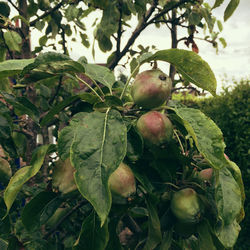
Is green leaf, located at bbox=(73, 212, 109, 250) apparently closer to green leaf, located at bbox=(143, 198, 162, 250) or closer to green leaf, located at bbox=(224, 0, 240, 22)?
green leaf, located at bbox=(143, 198, 162, 250)

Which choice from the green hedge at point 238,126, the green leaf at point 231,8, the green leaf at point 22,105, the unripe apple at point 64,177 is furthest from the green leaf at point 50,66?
the green hedge at point 238,126

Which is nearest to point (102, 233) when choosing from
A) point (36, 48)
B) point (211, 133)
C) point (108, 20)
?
point (211, 133)

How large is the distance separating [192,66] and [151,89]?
126mm

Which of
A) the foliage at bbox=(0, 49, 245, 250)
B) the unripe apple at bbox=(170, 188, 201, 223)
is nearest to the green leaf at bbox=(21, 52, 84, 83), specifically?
the foliage at bbox=(0, 49, 245, 250)

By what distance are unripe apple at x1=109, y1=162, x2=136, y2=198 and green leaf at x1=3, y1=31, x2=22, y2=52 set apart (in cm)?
114

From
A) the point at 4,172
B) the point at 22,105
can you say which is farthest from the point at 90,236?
the point at 4,172

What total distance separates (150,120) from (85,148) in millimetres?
218

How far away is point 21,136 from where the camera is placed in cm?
181

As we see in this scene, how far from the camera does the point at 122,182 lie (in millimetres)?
757

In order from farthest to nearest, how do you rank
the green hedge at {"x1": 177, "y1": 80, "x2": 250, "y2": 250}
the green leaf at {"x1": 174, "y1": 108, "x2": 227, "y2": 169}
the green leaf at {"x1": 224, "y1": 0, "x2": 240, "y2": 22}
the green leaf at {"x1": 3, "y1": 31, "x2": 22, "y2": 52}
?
1. the green hedge at {"x1": 177, "y1": 80, "x2": 250, "y2": 250}
2. the green leaf at {"x1": 3, "y1": 31, "x2": 22, "y2": 52}
3. the green leaf at {"x1": 224, "y1": 0, "x2": 240, "y2": 22}
4. the green leaf at {"x1": 174, "y1": 108, "x2": 227, "y2": 169}

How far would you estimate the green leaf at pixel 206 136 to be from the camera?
2.41 feet

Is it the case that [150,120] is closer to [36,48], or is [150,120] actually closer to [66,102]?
[66,102]

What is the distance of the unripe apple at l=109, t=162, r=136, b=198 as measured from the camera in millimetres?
754

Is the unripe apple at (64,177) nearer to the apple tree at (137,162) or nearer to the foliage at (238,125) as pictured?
the apple tree at (137,162)
